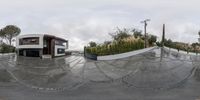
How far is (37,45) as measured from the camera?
50062 mm

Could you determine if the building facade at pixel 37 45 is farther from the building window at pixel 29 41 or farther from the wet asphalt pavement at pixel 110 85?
the wet asphalt pavement at pixel 110 85

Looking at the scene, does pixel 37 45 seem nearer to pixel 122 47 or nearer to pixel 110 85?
pixel 122 47

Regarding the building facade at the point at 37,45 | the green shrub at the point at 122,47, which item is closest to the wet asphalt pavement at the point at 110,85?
the green shrub at the point at 122,47

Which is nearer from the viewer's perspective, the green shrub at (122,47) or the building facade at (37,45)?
the green shrub at (122,47)

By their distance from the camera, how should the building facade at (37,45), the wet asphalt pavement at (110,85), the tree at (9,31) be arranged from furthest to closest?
the tree at (9,31) → the building facade at (37,45) → the wet asphalt pavement at (110,85)

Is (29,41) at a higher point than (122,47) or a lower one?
higher

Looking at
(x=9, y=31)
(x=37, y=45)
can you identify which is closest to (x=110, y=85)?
(x=37, y=45)

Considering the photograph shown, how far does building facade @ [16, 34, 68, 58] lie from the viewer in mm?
50062

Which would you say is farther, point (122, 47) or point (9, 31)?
point (9, 31)

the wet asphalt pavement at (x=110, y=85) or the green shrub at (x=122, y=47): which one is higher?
the green shrub at (x=122, y=47)

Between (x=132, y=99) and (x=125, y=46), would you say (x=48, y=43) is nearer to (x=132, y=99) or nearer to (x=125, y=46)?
(x=125, y=46)

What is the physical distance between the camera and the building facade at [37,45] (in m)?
50.1

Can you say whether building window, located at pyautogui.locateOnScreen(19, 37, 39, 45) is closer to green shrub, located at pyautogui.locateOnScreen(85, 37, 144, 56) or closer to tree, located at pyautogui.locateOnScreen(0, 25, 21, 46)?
green shrub, located at pyautogui.locateOnScreen(85, 37, 144, 56)

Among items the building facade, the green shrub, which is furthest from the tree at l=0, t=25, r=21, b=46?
the green shrub
